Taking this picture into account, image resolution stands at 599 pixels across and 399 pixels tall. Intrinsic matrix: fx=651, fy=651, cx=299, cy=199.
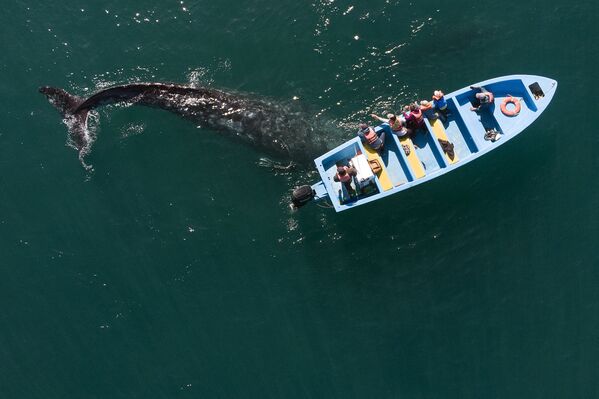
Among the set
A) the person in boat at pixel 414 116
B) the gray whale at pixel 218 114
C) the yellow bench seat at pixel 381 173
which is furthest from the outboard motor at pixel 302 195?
the person in boat at pixel 414 116

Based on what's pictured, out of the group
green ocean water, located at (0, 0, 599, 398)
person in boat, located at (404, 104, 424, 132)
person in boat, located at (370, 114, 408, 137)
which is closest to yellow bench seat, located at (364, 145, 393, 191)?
person in boat, located at (370, 114, 408, 137)

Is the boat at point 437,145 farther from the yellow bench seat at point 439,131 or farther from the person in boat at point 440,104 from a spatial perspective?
the person in boat at point 440,104

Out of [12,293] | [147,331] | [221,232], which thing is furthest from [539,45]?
[12,293]

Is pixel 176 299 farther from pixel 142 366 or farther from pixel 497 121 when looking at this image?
pixel 497 121

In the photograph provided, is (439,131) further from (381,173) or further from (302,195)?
(302,195)

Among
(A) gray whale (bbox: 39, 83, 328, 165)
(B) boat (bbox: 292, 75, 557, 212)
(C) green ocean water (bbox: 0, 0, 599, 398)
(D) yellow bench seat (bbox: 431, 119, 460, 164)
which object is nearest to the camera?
(B) boat (bbox: 292, 75, 557, 212)

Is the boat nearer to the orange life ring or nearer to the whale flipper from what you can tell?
the orange life ring
